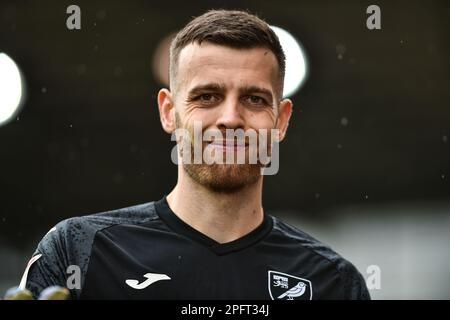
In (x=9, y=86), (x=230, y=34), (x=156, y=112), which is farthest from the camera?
(x=156, y=112)

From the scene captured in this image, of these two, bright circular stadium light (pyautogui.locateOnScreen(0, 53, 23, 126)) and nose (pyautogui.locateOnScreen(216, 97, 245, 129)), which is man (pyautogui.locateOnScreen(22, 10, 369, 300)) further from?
bright circular stadium light (pyautogui.locateOnScreen(0, 53, 23, 126))

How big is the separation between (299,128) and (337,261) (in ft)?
21.5

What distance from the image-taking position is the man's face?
3.34m

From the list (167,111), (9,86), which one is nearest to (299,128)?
(9,86)

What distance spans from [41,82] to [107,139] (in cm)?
169

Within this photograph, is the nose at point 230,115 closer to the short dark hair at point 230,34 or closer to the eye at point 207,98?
the eye at point 207,98

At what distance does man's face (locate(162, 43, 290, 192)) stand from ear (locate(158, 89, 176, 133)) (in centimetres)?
11

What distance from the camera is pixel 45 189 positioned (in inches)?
408

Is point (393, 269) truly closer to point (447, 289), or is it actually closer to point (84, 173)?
point (447, 289)

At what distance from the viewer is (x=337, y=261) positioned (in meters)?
3.75

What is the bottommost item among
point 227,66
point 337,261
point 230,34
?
point 337,261

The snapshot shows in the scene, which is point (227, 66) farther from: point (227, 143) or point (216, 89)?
point (227, 143)

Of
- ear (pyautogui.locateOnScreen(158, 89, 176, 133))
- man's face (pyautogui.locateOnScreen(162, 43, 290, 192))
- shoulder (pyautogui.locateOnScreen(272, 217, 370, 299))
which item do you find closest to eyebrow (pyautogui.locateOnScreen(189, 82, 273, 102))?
man's face (pyautogui.locateOnScreen(162, 43, 290, 192))

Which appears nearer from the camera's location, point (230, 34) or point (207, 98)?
point (207, 98)
